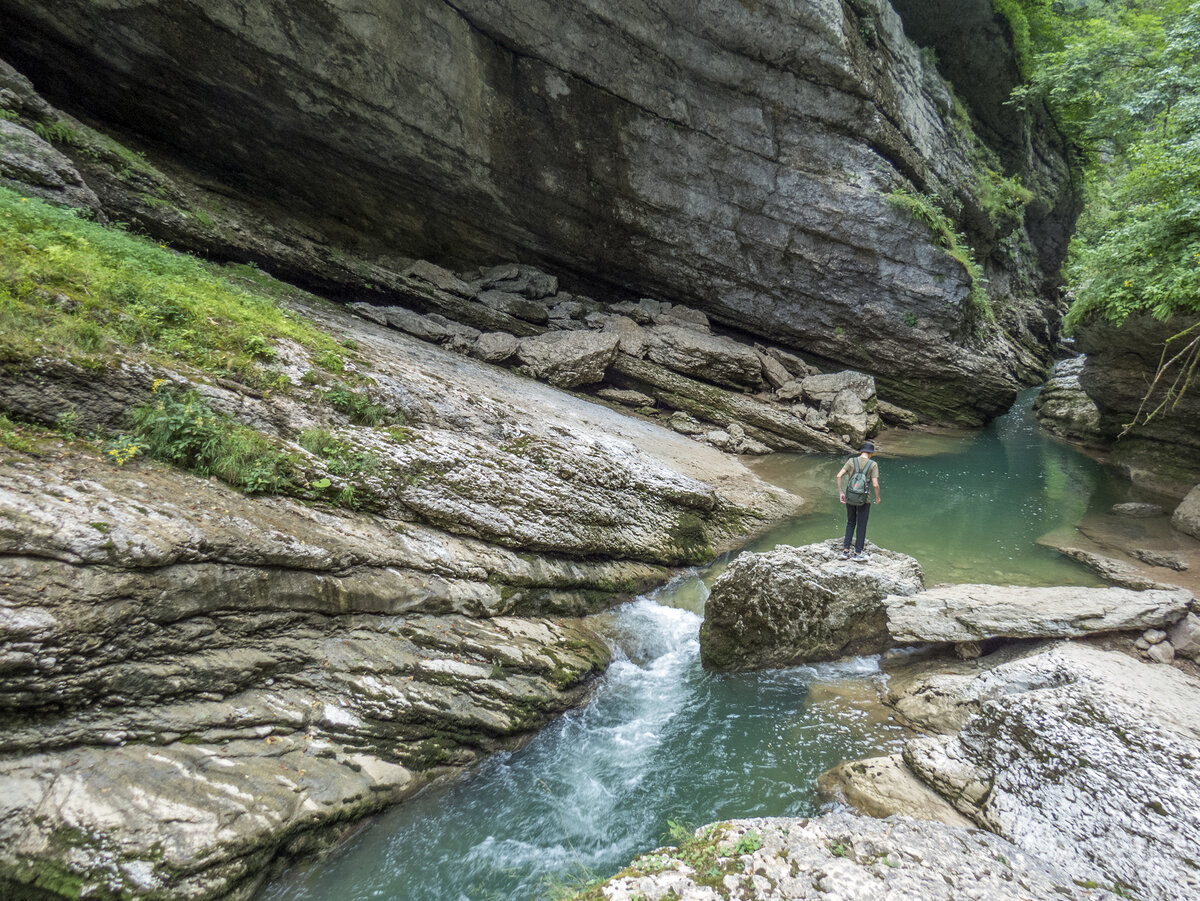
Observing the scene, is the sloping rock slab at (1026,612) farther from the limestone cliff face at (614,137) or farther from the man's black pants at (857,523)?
the limestone cliff face at (614,137)

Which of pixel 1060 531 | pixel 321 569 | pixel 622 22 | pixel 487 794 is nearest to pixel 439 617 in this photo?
pixel 321 569

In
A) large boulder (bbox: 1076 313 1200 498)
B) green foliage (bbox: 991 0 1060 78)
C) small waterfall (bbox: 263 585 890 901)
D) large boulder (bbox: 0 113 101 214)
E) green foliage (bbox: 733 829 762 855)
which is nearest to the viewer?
green foliage (bbox: 733 829 762 855)

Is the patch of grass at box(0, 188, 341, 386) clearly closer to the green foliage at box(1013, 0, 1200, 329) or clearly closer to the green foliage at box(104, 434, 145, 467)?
the green foliage at box(104, 434, 145, 467)

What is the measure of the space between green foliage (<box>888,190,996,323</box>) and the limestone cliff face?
0.34m

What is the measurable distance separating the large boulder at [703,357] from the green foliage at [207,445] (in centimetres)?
1480

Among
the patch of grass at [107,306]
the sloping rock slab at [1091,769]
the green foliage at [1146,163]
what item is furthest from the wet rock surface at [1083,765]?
the green foliage at [1146,163]

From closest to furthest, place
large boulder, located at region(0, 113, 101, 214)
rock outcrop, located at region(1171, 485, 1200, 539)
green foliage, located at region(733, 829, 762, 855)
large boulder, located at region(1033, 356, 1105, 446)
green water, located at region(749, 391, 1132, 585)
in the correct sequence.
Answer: green foliage, located at region(733, 829, 762, 855) → large boulder, located at region(0, 113, 101, 214) → green water, located at region(749, 391, 1132, 585) → rock outcrop, located at region(1171, 485, 1200, 539) → large boulder, located at region(1033, 356, 1105, 446)

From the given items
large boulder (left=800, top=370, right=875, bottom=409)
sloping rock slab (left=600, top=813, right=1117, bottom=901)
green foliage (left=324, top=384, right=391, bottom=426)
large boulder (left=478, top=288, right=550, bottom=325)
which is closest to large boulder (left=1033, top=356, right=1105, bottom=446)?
large boulder (left=800, top=370, right=875, bottom=409)

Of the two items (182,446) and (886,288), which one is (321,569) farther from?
(886,288)

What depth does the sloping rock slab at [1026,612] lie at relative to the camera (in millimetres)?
6578

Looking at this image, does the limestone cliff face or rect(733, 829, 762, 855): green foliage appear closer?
rect(733, 829, 762, 855): green foliage

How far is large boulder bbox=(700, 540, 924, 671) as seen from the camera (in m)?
7.85

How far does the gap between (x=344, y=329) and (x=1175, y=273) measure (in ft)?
57.2

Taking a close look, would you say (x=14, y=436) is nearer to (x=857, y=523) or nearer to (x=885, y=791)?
(x=885, y=791)
